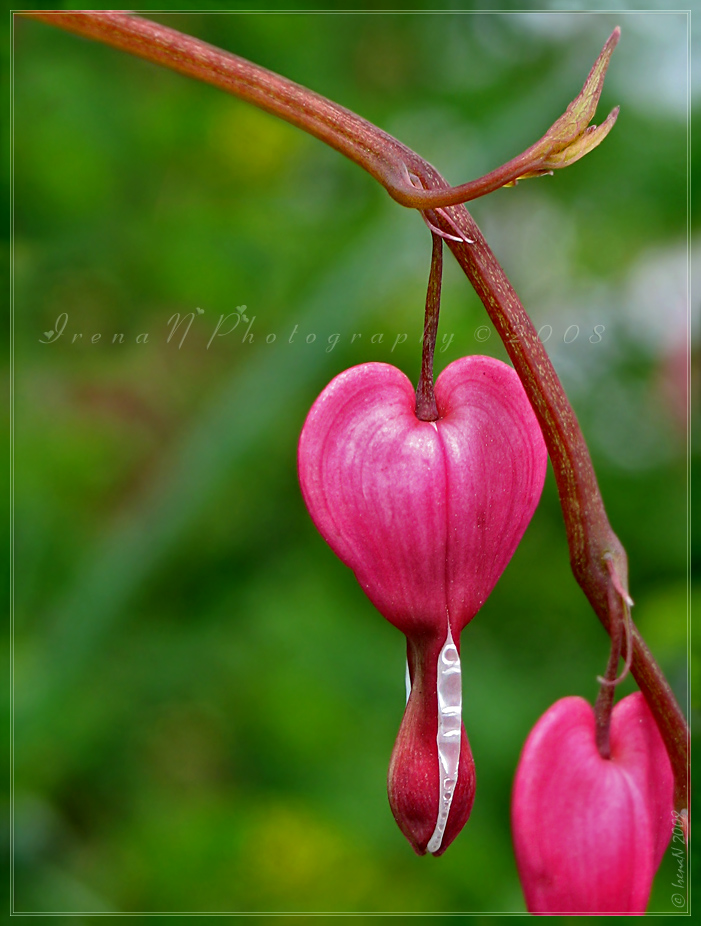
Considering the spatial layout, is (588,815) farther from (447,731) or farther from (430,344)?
(430,344)

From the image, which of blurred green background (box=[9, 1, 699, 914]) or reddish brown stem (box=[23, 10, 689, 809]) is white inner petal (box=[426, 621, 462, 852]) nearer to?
reddish brown stem (box=[23, 10, 689, 809])

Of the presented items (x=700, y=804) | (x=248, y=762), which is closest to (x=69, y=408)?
(x=248, y=762)

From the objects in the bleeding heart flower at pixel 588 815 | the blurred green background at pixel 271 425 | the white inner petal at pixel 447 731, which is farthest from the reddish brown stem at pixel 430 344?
the blurred green background at pixel 271 425

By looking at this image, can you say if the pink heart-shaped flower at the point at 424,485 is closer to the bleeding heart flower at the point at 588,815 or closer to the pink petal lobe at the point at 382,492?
the pink petal lobe at the point at 382,492

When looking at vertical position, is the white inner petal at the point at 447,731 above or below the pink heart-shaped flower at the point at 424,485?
below

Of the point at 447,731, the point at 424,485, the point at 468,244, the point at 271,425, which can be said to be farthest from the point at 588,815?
the point at 271,425

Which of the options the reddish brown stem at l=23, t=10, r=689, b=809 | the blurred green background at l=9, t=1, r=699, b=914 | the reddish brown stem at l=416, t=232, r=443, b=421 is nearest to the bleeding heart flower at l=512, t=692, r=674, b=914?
the reddish brown stem at l=23, t=10, r=689, b=809

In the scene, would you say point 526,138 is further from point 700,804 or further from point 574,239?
point 700,804
